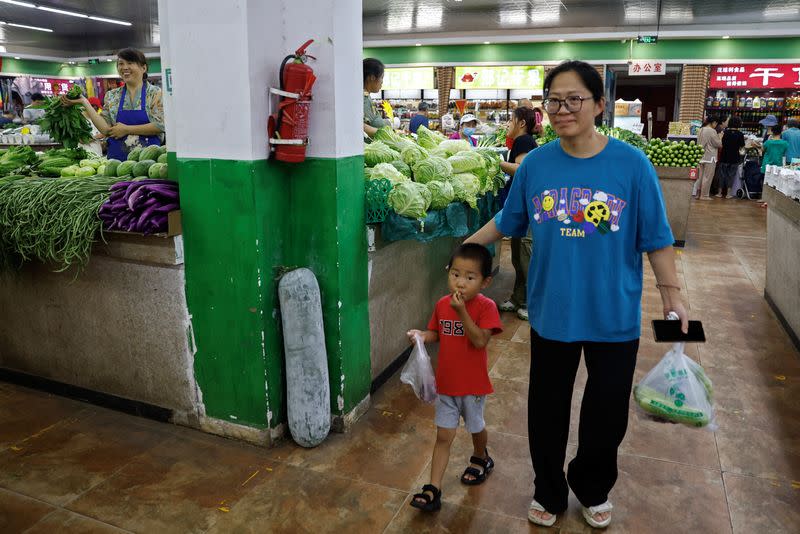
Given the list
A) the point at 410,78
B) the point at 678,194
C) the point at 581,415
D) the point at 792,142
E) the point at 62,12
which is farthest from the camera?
the point at 410,78

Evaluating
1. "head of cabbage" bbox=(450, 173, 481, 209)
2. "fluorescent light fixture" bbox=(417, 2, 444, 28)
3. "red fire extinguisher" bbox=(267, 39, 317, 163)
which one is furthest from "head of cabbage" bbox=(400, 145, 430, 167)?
"fluorescent light fixture" bbox=(417, 2, 444, 28)

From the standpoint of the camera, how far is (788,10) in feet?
44.3

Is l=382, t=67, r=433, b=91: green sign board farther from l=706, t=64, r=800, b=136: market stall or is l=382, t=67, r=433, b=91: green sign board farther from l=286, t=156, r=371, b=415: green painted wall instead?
l=286, t=156, r=371, b=415: green painted wall

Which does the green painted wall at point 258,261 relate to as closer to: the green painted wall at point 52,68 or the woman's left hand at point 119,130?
the woman's left hand at point 119,130

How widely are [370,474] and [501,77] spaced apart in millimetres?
15875

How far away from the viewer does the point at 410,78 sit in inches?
708

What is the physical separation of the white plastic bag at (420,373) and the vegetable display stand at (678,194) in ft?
21.4

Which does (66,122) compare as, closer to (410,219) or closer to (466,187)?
(410,219)

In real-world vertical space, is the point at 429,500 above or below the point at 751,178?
below

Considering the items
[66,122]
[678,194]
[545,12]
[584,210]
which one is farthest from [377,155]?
[545,12]

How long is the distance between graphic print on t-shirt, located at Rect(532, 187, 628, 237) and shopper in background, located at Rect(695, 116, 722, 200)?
39.8 feet

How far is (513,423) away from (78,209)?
2611 millimetres

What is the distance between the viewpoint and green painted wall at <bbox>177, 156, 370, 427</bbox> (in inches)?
118

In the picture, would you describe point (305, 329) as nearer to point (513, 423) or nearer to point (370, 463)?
point (370, 463)
